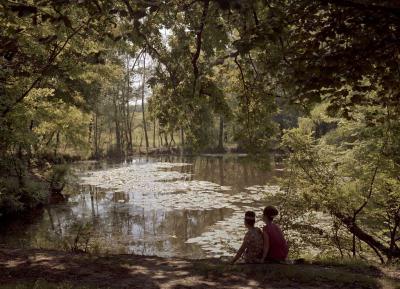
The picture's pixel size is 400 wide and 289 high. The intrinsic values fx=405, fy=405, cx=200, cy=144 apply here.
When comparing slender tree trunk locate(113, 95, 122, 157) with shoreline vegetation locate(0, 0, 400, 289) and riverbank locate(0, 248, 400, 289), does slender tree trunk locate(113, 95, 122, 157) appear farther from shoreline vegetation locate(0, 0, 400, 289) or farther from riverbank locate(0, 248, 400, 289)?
riverbank locate(0, 248, 400, 289)

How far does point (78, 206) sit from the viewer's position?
20.6m

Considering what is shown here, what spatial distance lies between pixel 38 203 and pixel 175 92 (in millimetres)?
12332

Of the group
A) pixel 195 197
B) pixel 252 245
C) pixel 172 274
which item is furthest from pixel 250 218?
pixel 195 197

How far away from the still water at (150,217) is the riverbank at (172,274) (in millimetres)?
2128

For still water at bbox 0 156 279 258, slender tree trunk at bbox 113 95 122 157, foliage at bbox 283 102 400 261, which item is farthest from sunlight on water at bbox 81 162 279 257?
slender tree trunk at bbox 113 95 122 157

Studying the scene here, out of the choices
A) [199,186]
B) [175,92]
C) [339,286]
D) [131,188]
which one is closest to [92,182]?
[131,188]

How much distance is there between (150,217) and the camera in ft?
59.4

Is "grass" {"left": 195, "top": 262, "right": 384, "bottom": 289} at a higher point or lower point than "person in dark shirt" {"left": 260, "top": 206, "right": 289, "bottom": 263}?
lower

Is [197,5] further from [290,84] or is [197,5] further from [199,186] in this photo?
[199,186]

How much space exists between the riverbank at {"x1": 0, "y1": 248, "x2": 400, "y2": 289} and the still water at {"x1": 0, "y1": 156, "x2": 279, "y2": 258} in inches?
83.8

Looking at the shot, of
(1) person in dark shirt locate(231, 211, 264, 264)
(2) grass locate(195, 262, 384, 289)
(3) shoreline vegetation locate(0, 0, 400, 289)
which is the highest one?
(3) shoreline vegetation locate(0, 0, 400, 289)

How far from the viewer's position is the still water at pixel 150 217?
43.5ft

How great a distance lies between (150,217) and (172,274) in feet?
37.4

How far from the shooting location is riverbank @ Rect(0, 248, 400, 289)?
6.28 meters
